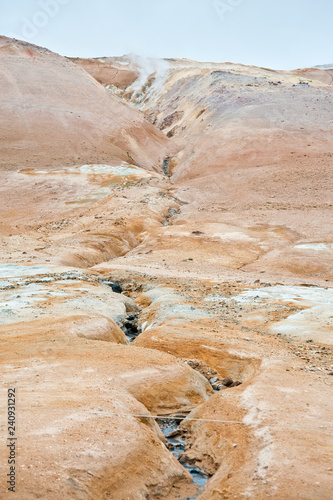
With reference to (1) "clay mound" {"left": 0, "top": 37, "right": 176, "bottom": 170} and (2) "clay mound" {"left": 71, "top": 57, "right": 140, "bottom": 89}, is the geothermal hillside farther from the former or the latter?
(2) "clay mound" {"left": 71, "top": 57, "right": 140, "bottom": 89}

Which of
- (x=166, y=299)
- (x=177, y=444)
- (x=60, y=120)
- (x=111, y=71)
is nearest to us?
(x=177, y=444)

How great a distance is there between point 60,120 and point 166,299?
1728 inches

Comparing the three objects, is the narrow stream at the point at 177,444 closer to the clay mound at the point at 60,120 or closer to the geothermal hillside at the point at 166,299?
the geothermal hillside at the point at 166,299

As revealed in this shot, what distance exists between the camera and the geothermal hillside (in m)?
6.09

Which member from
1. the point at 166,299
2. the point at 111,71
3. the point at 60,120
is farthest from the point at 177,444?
the point at 111,71

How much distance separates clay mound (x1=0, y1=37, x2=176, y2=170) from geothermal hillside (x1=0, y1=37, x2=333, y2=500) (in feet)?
0.80

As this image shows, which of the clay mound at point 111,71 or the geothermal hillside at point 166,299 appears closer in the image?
the geothermal hillside at point 166,299

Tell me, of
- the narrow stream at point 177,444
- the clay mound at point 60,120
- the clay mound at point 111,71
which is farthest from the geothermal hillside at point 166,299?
the clay mound at point 111,71

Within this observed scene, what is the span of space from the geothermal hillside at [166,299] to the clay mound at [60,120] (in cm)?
24

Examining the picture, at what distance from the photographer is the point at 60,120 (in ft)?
182

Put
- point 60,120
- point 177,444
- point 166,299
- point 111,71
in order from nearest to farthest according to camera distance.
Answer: point 177,444, point 166,299, point 60,120, point 111,71

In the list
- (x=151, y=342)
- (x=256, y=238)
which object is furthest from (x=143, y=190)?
(x=151, y=342)

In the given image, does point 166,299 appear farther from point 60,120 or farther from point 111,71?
point 111,71

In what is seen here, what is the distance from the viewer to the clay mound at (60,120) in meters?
51.1
